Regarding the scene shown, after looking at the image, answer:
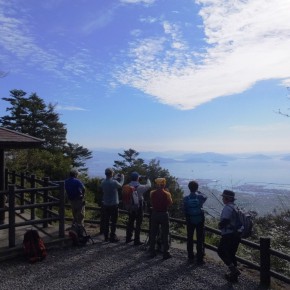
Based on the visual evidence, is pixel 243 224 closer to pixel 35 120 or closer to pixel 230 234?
pixel 230 234

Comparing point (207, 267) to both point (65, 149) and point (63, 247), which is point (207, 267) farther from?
point (65, 149)

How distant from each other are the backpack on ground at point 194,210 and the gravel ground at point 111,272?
3.21 feet

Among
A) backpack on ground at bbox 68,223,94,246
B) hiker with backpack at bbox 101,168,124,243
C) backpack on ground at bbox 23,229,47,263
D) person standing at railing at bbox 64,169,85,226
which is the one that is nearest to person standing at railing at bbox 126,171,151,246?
hiker with backpack at bbox 101,168,124,243

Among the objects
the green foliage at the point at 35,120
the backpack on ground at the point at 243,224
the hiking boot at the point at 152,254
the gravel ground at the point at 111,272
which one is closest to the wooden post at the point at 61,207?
the gravel ground at the point at 111,272

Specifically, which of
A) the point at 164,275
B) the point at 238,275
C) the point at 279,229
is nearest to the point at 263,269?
the point at 238,275

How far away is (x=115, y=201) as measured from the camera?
9.34 m

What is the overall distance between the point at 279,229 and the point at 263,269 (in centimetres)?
724

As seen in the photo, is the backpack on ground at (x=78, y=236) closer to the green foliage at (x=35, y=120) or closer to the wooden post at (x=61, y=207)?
the wooden post at (x=61, y=207)

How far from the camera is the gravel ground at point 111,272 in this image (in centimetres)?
646

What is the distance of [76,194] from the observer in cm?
905

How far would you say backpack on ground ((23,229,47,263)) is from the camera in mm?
7742

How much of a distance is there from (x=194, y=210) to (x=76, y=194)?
311 centimetres

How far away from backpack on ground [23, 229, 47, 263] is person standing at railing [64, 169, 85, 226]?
54.8 inches

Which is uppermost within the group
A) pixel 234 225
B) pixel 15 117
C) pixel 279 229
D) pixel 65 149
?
pixel 15 117
